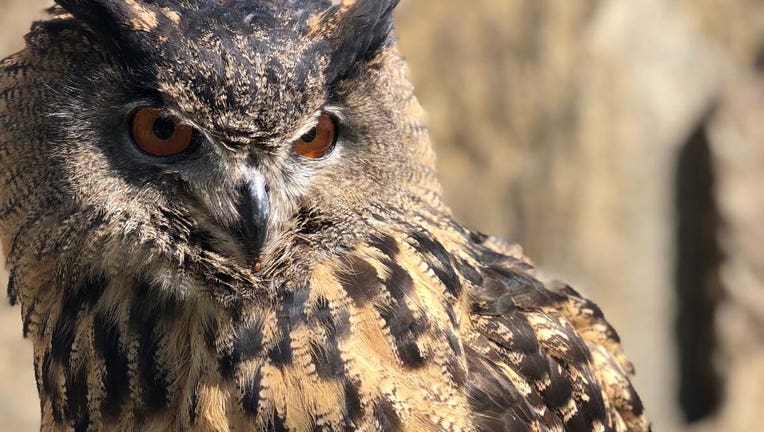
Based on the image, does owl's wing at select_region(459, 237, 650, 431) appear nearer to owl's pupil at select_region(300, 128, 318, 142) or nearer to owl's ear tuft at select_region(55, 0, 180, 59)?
owl's pupil at select_region(300, 128, 318, 142)

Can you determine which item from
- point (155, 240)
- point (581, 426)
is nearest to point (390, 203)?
point (155, 240)

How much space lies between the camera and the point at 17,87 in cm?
131

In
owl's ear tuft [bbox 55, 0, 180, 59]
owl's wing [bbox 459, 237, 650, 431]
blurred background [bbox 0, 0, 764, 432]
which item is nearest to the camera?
owl's ear tuft [bbox 55, 0, 180, 59]

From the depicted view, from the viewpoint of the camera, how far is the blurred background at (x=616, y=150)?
3.36 m

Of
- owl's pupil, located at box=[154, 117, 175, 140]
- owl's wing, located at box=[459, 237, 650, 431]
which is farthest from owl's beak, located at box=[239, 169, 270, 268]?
owl's wing, located at box=[459, 237, 650, 431]

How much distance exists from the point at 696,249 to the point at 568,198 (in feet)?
1.90

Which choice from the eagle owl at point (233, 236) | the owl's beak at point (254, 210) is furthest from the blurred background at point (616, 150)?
the owl's beak at point (254, 210)

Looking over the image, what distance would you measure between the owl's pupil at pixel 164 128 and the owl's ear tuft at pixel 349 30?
22 centimetres

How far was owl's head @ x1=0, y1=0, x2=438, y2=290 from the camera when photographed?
118cm

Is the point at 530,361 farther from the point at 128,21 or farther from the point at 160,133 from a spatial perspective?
the point at 128,21

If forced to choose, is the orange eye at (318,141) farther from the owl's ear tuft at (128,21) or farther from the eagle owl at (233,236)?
the owl's ear tuft at (128,21)

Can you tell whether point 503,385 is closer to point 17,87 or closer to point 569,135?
point 17,87

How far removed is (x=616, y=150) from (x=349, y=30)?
95.1 inches

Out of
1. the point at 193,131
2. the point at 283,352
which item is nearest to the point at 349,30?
the point at 193,131
